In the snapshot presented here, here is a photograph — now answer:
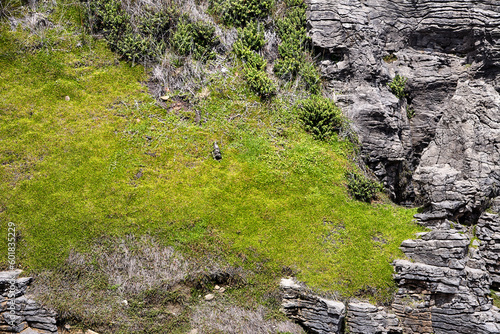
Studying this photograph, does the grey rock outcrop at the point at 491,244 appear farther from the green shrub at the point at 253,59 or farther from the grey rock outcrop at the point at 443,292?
the green shrub at the point at 253,59

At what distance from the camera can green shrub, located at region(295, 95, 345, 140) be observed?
11.4 meters

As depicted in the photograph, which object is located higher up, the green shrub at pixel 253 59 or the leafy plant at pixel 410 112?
the green shrub at pixel 253 59

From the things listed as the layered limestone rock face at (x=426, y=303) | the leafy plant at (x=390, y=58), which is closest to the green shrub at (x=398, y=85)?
the leafy plant at (x=390, y=58)

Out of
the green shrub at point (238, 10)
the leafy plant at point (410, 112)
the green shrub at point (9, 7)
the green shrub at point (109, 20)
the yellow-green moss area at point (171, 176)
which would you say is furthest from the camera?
the leafy plant at point (410, 112)

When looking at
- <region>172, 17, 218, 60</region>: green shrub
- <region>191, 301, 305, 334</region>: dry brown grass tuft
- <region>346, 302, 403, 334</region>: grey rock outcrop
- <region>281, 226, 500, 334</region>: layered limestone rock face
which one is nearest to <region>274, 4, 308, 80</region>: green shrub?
<region>172, 17, 218, 60</region>: green shrub

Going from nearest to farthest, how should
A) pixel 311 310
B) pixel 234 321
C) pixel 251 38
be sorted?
pixel 234 321 < pixel 311 310 < pixel 251 38

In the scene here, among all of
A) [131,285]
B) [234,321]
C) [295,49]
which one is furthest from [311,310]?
[295,49]

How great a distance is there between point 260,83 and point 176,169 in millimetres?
4664

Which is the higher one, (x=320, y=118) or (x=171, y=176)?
(x=320, y=118)

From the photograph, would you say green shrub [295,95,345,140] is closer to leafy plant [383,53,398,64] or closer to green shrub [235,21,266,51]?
green shrub [235,21,266,51]

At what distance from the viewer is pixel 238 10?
13.3 metres

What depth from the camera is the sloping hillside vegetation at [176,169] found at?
8.05 meters

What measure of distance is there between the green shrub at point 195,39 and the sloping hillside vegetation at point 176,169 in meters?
0.05

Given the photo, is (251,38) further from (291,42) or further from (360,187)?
(360,187)
